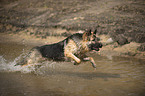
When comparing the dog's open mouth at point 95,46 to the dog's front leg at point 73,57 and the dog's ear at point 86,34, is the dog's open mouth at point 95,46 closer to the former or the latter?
the dog's ear at point 86,34

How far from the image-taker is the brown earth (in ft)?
33.3

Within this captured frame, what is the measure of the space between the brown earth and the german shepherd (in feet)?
12.8

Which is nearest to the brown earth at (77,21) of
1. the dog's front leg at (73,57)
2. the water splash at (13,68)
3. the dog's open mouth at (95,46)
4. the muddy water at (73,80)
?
the muddy water at (73,80)

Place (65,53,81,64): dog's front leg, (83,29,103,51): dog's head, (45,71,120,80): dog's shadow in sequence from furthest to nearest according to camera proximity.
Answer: (45,71,120,80): dog's shadow
(83,29,103,51): dog's head
(65,53,81,64): dog's front leg

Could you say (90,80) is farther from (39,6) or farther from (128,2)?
(39,6)

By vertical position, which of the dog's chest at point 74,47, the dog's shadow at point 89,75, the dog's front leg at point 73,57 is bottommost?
the dog's shadow at point 89,75

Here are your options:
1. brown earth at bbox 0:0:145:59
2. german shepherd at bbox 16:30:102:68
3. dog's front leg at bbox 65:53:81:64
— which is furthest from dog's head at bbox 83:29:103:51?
brown earth at bbox 0:0:145:59

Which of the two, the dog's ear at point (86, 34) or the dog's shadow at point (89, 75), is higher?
the dog's ear at point (86, 34)

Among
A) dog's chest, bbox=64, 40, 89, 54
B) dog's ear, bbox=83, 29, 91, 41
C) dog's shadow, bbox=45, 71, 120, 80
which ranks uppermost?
dog's ear, bbox=83, 29, 91, 41

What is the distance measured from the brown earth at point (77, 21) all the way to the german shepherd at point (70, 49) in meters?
3.90

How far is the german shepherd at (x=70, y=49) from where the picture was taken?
5254mm

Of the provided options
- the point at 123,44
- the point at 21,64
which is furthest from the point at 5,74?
the point at 123,44

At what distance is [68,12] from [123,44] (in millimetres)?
7754

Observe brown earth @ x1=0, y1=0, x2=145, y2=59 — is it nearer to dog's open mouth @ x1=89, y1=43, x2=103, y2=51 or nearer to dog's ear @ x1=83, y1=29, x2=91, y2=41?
dog's open mouth @ x1=89, y1=43, x2=103, y2=51
